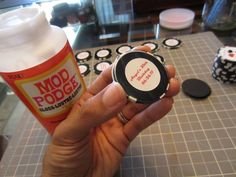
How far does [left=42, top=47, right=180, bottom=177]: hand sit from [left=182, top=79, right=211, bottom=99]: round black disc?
0.20 meters

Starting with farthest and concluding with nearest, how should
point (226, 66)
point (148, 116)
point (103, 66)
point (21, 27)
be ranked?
point (103, 66) → point (226, 66) → point (148, 116) → point (21, 27)

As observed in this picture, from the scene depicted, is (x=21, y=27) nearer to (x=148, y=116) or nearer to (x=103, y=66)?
(x=148, y=116)

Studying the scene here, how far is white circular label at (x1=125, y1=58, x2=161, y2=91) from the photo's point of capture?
310 mm

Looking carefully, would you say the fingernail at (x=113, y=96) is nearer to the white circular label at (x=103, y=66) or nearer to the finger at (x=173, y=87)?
the finger at (x=173, y=87)

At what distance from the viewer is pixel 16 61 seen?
273 mm

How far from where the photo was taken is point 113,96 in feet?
0.87

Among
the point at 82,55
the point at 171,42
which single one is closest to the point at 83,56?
the point at 82,55

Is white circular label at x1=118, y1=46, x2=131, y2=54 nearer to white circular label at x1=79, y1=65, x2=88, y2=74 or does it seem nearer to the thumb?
white circular label at x1=79, y1=65, x2=88, y2=74

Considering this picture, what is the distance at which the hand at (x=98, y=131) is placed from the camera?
0.90ft

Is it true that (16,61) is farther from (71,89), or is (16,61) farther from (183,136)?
(183,136)

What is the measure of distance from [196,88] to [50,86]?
408 millimetres

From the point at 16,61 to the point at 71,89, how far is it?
0.09 m

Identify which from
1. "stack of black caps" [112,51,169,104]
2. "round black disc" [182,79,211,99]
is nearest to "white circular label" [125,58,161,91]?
"stack of black caps" [112,51,169,104]

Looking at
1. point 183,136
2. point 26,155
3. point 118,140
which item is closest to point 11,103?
point 26,155
